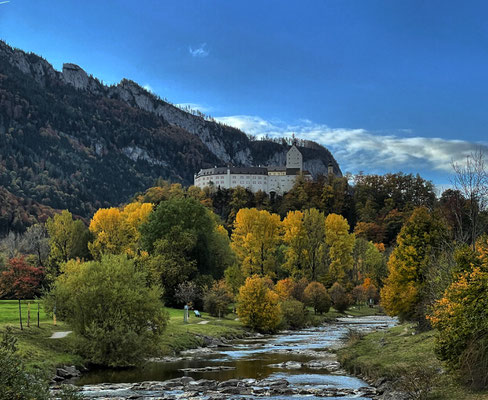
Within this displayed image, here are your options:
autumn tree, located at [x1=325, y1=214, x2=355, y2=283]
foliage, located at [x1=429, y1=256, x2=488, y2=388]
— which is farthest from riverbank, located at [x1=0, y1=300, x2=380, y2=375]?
autumn tree, located at [x1=325, y1=214, x2=355, y2=283]

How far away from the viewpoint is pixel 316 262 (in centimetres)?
8400

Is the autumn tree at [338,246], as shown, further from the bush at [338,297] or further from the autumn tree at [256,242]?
the autumn tree at [256,242]

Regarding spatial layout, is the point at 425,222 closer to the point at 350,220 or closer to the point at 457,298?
the point at 457,298

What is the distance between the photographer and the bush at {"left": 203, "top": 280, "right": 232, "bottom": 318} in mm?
61594

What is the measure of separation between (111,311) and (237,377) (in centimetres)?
930

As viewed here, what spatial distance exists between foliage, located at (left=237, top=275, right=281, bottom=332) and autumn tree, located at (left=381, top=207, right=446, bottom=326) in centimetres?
1416

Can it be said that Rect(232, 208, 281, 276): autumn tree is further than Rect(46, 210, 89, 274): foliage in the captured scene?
No

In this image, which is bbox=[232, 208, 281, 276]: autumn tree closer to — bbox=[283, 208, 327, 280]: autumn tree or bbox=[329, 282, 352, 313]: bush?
bbox=[283, 208, 327, 280]: autumn tree

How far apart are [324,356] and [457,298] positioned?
17.8 meters

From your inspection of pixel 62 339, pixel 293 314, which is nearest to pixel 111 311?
pixel 62 339

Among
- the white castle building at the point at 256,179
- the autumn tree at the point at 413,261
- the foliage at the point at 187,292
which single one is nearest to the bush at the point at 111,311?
the autumn tree at the point at 413,261

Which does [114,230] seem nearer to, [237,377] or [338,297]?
[338,297]

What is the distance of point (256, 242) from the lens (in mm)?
78438

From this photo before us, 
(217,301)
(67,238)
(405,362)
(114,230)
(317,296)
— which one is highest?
(114,230)
